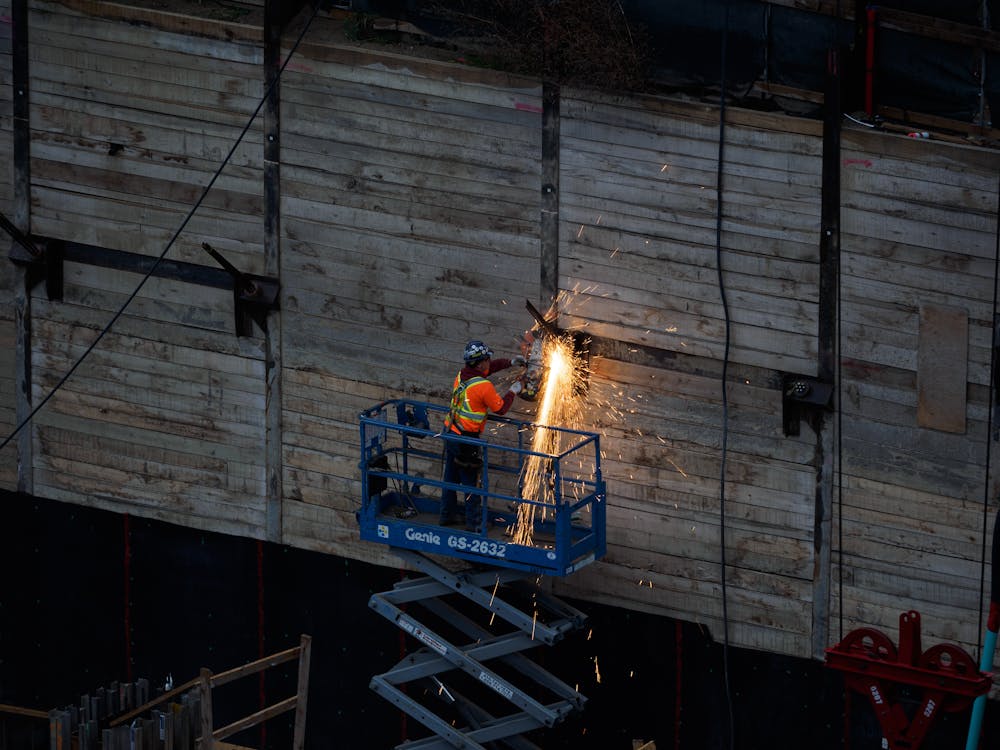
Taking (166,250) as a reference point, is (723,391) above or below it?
below

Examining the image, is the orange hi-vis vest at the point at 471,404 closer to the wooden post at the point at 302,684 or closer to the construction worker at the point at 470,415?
the construction worker at the point at 470,415

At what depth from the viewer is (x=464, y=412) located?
46.8ft

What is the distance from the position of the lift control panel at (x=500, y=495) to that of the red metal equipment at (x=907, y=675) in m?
2.45

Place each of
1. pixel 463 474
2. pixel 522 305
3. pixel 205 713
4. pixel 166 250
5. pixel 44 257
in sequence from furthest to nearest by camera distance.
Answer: pixel 44 257, pixel 166 250, pixel 522 305, pixel 463 474, pixel 205 713

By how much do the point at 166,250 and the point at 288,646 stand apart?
427 centimetres

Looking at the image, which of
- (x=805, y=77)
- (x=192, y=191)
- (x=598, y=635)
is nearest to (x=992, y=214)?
(x=805, y=77)

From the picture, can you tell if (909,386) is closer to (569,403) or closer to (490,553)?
(569,403)

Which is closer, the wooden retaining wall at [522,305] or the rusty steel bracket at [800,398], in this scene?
the wooden retaining wall at [522,305]

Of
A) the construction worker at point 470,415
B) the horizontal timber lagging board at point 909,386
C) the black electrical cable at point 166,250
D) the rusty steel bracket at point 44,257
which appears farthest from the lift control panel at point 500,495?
the rusty steel bracket at point 44,257

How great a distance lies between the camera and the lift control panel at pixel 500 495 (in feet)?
46.4

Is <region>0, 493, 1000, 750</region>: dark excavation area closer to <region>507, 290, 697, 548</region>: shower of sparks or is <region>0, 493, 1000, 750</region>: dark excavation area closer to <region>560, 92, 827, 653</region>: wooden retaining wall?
<region>560, 92, 827, 653</region>: wooden retaining wall

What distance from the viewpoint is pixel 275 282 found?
54.5 feet

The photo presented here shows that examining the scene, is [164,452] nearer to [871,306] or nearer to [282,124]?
[282,124]

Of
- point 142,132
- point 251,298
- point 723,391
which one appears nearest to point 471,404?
point 723,391
